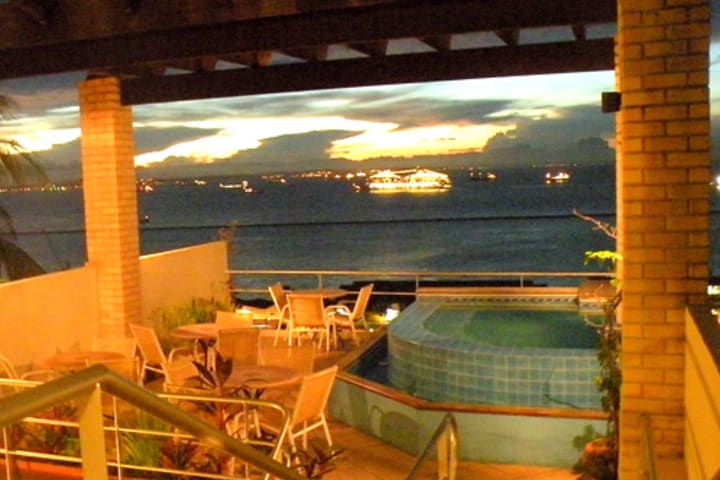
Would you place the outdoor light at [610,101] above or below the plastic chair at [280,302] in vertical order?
above

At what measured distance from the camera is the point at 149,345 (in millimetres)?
7402

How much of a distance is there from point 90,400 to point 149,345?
19.6 ft

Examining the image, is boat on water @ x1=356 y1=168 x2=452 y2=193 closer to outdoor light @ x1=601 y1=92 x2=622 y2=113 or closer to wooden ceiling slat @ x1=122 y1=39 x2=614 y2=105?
wooden ceiling slat @ x1=122 y1=39 x2=614 y2=105

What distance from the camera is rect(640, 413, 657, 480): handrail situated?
319cm

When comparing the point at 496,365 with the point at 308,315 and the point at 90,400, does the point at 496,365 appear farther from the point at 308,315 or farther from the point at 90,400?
the point at 90,400

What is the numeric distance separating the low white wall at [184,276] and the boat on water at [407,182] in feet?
338

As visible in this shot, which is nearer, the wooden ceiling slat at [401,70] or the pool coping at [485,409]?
the pool coping at [485,409]

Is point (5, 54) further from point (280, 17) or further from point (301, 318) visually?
point (301, 318)

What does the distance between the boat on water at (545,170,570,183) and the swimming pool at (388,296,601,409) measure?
113 metres

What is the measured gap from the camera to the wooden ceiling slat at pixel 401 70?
760cm

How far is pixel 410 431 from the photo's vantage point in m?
6.52

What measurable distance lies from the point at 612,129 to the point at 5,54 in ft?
18.7

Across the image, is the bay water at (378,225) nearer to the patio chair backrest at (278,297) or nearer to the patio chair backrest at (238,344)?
the patio chair backrest at (278,297)

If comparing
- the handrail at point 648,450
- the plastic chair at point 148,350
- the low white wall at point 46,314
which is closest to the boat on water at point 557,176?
the low white wall at point 46,314
